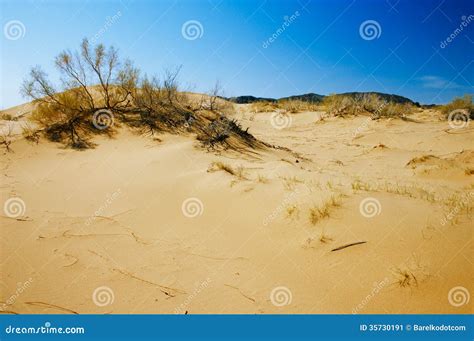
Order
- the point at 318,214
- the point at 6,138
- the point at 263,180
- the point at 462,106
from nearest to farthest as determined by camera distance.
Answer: the point at 318,214 < the point at 263,180 < the point at 6,138 < the point at 462,106

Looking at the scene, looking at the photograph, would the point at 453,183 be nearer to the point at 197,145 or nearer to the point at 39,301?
the point at 197,145

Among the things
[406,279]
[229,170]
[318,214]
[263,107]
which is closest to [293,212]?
[318,214]

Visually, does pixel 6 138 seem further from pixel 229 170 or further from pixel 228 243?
pixel 228 243

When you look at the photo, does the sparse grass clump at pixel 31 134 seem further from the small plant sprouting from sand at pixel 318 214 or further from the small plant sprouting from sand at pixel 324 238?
the small plant sprouting from sand at pixel 324 238

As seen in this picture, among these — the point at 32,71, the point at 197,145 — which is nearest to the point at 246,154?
the point at 197,145

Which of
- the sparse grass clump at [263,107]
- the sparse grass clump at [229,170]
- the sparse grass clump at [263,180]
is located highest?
the sparse grass clump at [263,107]

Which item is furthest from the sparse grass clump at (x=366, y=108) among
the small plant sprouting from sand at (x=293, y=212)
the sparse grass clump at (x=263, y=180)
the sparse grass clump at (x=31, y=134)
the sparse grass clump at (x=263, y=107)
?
the sparse grass clump at (x=31, y=134)

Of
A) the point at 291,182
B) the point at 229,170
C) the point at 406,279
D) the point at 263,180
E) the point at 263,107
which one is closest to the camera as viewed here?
the point at 406,279

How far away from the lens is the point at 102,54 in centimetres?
961

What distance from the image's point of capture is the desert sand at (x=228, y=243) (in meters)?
2.82

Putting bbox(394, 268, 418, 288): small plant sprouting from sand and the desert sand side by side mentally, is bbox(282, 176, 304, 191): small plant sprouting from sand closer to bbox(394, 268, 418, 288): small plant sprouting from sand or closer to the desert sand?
the desert sand

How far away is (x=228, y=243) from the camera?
381 cm

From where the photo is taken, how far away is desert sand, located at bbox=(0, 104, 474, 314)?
9.26 ft

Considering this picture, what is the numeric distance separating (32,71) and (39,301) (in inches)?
343
